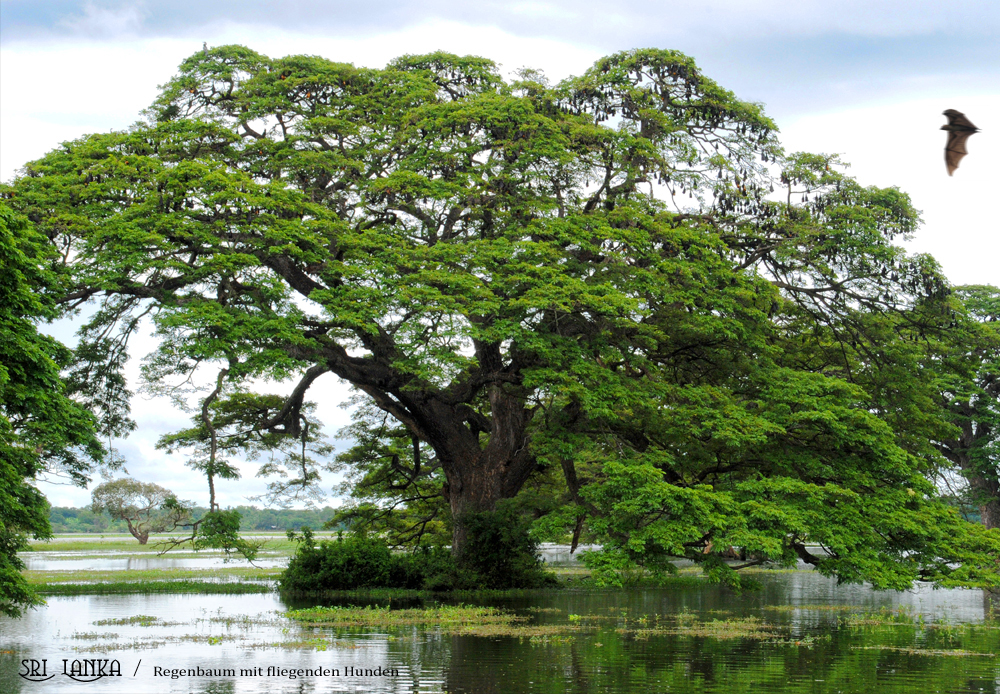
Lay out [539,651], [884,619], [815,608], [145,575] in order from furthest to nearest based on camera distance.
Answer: [145,575] → [815,608] → [884,619] → [539,651]

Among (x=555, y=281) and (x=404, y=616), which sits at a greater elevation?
(x=555, y=281)

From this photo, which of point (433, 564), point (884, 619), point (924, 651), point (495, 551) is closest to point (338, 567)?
point (433, 564)

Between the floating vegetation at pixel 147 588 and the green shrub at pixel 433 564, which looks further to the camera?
the floating vegetation at pixel 147 588

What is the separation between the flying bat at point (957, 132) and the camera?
9.69 m


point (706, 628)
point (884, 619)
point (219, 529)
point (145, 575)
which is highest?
point (219, 529)

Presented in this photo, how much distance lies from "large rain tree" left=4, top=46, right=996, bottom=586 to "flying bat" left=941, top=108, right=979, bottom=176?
1069 centimetres

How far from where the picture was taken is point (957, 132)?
9.88 m

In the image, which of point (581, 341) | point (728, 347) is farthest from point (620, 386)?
point (728, 347)

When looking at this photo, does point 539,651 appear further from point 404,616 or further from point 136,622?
point 136,622

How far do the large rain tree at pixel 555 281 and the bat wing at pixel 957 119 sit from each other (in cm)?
1070

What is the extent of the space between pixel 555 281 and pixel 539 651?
894cm

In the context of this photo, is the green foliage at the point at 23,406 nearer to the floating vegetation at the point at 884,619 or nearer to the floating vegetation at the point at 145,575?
the floating vegetation at the point at 145,575

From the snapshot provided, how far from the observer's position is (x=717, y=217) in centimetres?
2520

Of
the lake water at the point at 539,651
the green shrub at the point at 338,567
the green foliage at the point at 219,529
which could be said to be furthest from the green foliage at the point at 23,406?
the green shrub at the point at 338,567
